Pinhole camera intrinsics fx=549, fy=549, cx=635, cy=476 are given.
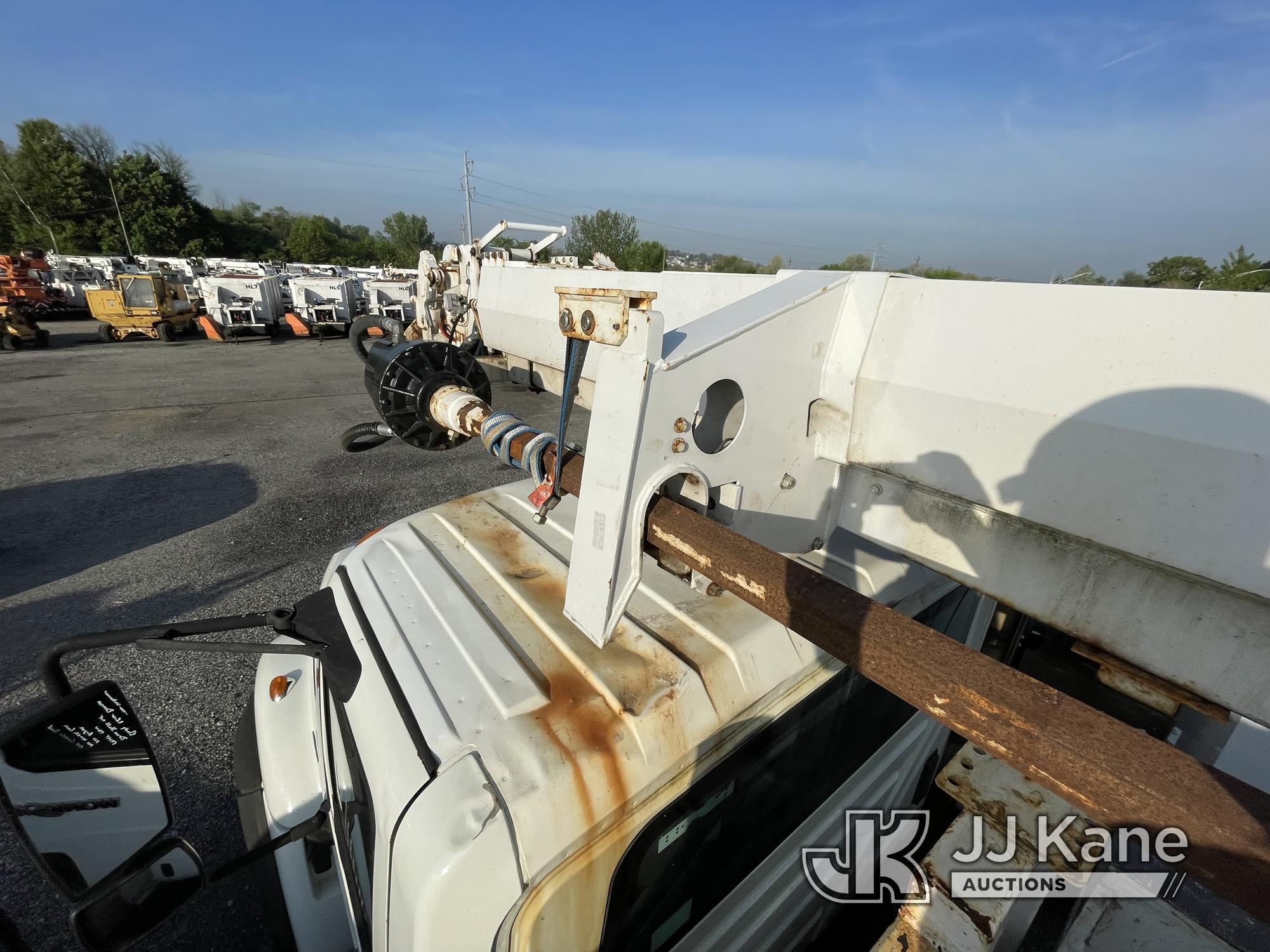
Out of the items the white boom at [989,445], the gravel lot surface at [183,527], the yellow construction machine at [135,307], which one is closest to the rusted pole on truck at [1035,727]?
the white boom at [989,445]

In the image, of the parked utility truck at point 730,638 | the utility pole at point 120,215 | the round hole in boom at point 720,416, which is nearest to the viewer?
the parked utility truck at point 730,638

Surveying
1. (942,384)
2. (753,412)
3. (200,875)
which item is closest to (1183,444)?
(942,384)

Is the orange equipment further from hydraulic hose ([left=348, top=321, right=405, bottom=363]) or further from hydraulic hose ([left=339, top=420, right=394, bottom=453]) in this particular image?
hydraulic hose ([left=339, top=420, right=394, bottom=453])

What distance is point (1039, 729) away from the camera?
70 cm

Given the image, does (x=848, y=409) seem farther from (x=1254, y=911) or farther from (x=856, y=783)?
(x=856, y=783)

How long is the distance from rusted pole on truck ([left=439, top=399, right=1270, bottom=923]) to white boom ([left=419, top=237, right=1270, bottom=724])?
31cm

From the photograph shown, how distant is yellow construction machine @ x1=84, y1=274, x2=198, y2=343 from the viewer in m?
17.0

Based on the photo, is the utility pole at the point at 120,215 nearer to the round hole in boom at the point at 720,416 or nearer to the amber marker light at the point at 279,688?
the amber marker light at the point at 279,688

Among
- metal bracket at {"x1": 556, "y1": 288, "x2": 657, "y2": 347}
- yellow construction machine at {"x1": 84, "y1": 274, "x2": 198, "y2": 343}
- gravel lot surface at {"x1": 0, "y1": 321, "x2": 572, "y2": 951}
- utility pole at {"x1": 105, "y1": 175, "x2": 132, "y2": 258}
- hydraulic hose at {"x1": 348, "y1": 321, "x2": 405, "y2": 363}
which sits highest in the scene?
utility pole at {"x1": 105, "y1": 175, "x2": 132, "y2": 258}

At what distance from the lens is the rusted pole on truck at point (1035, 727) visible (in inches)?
23.9

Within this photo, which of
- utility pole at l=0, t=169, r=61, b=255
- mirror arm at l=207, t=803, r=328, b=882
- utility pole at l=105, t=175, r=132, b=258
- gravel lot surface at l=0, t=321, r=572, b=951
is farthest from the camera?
utility pole at l=105, t=175, r=132, b=258

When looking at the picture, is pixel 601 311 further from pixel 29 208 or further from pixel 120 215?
pixel 29 208

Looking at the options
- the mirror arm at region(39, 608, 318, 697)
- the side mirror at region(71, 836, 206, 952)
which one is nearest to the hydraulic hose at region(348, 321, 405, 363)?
the mirror arm at region(39, 608, 318, 697)

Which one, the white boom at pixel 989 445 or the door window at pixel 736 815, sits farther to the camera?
the door window at pixel 736 815
